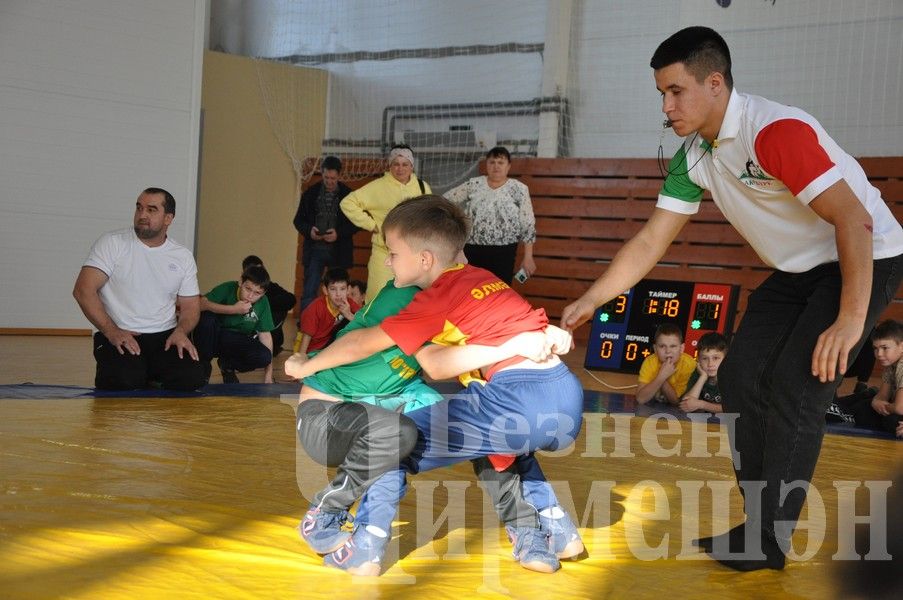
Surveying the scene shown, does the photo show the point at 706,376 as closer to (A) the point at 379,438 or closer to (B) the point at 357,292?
(B) the point at 357,292

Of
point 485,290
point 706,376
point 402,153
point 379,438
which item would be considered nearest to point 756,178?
point 485,290

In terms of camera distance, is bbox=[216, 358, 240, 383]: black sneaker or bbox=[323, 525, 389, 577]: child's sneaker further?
bbox=[216, 358, 240, 383]: black sneaker

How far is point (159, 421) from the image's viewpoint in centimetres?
429

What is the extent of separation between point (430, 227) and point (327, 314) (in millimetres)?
4090

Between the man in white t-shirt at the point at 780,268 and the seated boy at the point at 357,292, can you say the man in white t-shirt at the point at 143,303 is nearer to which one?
the seated boy at the point at 357,292

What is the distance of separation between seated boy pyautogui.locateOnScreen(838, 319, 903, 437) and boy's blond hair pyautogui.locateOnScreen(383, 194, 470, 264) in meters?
3.37

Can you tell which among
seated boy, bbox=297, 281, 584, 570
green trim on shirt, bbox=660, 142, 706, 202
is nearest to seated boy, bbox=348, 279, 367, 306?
green trim on shirt, bbox=660, 142, 706, 202

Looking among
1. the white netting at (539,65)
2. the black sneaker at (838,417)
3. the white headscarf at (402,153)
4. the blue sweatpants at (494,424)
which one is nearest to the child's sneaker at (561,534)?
the blue sweatpants at (494,424)

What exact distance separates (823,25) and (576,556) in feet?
27.1

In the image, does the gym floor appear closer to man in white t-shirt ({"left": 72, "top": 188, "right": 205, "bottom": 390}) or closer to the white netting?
man in white t-shirt ({"left": 72, "top": 188, "right": 205, "bottom": 390})

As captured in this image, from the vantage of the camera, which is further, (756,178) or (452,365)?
(756,178)

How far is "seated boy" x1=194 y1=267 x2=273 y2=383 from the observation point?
612 cm

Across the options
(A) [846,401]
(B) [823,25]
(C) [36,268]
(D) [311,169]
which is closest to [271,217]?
(D) [311,169]

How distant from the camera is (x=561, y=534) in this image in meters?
2.66
